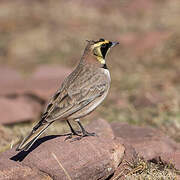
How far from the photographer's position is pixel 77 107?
5082 mm

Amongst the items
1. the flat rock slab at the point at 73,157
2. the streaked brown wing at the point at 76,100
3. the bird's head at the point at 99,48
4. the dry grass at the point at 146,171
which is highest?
the bird's head at the point at 99,48

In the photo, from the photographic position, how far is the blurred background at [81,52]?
9023mm

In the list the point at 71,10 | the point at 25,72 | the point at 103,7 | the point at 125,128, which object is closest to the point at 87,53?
the point at 125,128

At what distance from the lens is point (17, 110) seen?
9.53m

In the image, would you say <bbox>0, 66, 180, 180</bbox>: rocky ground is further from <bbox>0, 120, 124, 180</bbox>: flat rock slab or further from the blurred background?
the blurred background

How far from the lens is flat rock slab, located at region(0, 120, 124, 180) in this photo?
445 centimetres

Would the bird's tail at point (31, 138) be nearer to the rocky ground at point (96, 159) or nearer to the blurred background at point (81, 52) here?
the rocky ground at point (96, 159)

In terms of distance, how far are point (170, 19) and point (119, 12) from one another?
5.51 metres

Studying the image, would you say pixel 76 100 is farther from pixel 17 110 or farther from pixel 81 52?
pixel 81 52

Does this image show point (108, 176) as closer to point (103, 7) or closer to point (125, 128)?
point (125, 128)

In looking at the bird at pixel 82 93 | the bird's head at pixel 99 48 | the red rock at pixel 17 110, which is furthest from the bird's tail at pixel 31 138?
the red rock at pixel 17 110

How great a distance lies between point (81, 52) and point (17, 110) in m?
6.44

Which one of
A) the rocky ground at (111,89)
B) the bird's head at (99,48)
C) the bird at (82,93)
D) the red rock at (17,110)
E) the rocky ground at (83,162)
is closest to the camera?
the rocky ground at (83,162)

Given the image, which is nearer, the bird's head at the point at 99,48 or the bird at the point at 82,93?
the bird at the point at 82,93
